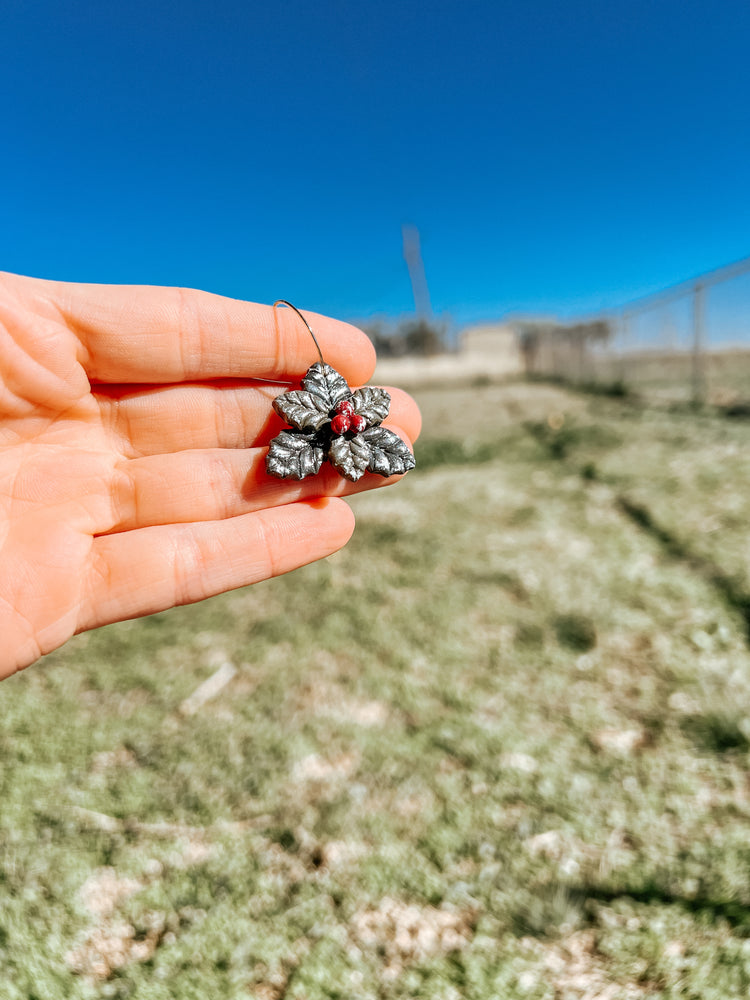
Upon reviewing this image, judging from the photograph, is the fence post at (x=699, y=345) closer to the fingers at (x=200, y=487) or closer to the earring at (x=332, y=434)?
the earring at (x=332, y=434)

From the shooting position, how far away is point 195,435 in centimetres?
212

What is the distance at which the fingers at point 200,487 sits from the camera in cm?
198

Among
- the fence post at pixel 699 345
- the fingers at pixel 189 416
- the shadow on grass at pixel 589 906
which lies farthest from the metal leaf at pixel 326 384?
the fence post at pixel 699 345

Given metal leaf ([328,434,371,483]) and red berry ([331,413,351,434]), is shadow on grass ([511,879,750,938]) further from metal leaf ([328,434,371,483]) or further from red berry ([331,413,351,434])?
red berry ([331,413,351,434])

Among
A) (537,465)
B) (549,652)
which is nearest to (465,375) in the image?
(537,465)

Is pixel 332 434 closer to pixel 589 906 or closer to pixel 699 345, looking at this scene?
pixel 589 906

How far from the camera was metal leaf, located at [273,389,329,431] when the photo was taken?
1.89 m

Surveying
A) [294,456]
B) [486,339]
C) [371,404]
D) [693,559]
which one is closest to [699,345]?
[693,559]

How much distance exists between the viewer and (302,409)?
1916 millimetres

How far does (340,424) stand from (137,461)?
0.70m

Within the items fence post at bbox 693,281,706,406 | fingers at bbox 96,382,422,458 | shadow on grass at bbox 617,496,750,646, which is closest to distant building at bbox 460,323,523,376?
fence post at bbox 693,281,706,406

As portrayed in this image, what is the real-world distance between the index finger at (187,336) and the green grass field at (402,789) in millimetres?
1319

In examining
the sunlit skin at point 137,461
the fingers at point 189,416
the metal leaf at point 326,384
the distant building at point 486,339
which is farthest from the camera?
the distant building at point 486,339

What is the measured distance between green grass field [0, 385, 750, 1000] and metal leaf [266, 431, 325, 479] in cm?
103
